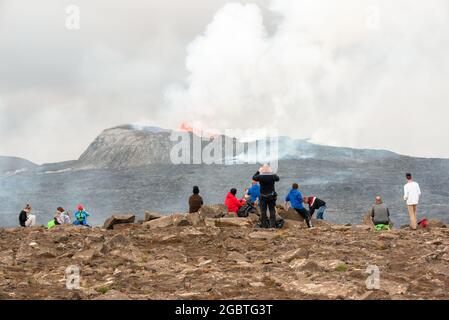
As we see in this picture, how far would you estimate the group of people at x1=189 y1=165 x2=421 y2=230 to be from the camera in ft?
82.4

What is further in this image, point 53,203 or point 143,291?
point 53,203

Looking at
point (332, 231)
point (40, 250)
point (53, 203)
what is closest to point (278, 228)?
point (332, 231)

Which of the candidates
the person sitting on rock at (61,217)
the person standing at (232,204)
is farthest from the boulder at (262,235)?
the person sitting on rock at (61,217)

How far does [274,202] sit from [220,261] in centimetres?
624

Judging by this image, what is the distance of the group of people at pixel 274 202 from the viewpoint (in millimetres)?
25109

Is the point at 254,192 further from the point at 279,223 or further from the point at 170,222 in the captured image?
the point at 170,222

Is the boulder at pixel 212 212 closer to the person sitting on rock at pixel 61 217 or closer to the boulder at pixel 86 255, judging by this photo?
the person sitting on rock at pixel 61 217

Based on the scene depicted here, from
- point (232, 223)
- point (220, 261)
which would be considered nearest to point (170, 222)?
point (232, 223)

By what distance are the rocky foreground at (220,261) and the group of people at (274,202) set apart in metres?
0.84

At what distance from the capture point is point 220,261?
65.3ft
